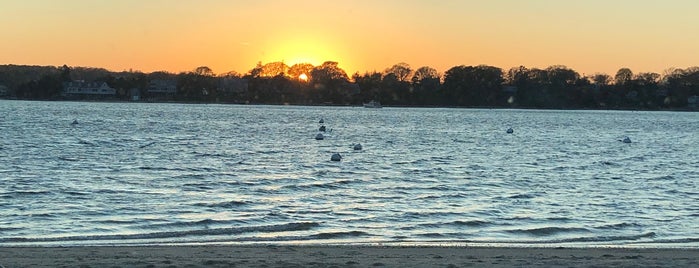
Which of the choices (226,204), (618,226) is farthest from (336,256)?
(226,204)

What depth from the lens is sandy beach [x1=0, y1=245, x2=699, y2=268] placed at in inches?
498

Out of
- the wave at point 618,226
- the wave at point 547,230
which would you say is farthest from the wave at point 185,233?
the wave at point 618,226

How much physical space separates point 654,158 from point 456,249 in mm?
35902

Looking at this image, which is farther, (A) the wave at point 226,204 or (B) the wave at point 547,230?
(A) the wave at point 226,204

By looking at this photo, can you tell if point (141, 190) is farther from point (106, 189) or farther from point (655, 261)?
point (655, 261)

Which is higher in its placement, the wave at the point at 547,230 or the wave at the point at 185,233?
the wave at the point at 185,233

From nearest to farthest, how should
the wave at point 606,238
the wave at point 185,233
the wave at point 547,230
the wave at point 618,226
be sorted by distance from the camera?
1. the wave at point 185,233
2. the wave at point 606,238
3. the wave at point 547,230
4. the wave at point 618,226

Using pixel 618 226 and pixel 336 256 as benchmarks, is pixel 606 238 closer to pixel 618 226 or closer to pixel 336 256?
pixel 618 226

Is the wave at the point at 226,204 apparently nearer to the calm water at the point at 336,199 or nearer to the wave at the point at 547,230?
the calm water at the point at 336,199

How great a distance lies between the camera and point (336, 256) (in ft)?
45.1

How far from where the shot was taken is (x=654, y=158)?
158ft

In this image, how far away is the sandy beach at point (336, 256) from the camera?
1266 cm

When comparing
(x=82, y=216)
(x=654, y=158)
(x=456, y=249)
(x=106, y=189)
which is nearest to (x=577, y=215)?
(x=456, y=249)

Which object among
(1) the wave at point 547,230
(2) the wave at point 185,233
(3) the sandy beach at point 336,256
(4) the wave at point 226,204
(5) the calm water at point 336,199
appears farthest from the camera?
(4) the wave at point 226,204
